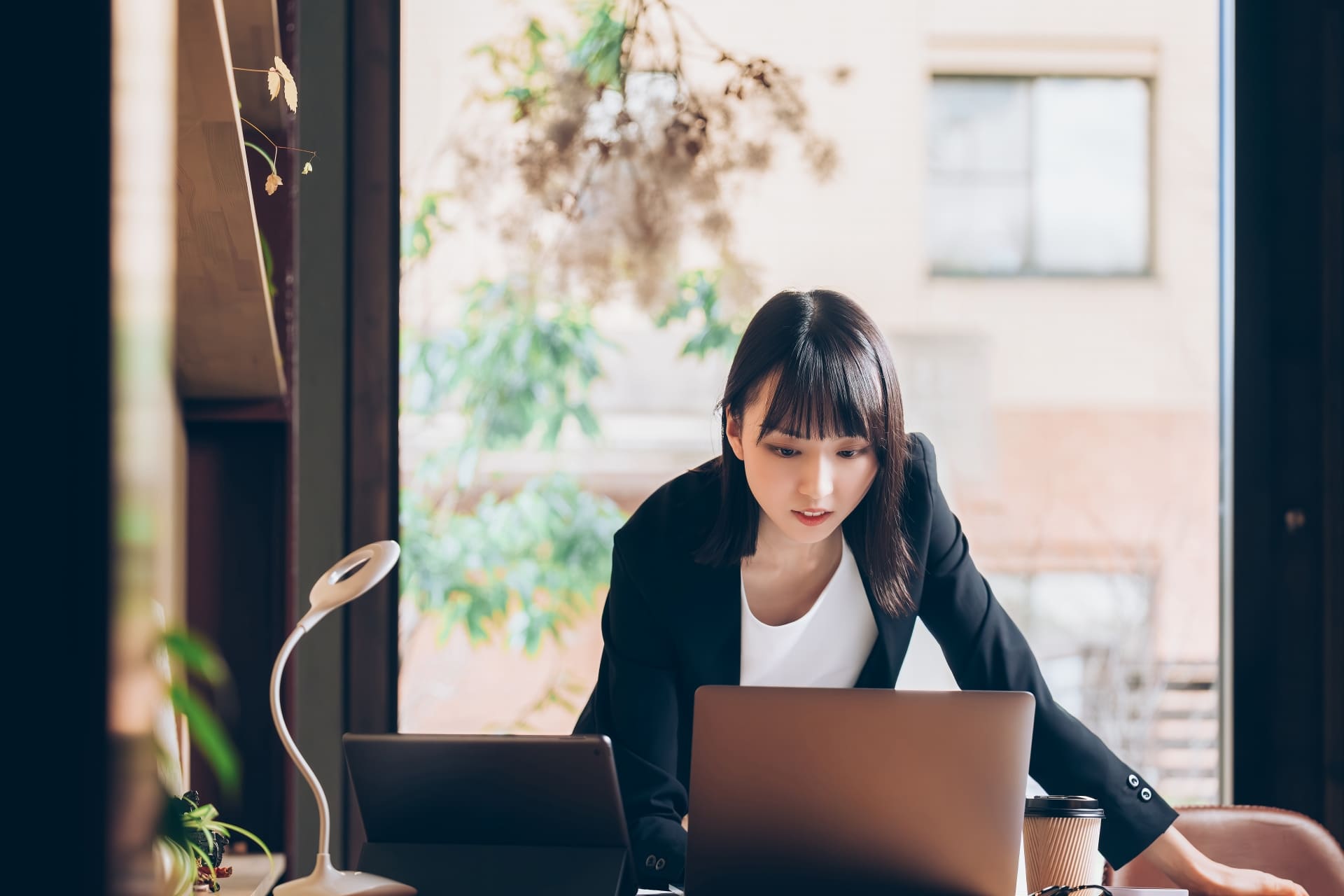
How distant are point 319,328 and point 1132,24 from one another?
1.78m

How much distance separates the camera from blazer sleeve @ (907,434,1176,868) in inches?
57.9

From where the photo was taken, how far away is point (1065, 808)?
129cm

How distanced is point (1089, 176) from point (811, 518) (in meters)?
1.34

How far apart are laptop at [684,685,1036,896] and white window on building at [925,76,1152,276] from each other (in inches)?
59.0

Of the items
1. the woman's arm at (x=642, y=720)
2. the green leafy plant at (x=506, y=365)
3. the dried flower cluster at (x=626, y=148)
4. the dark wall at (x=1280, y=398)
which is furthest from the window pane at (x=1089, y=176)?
the woman's arm at (x=642, y=720)

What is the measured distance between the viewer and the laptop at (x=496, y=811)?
119 centimetres

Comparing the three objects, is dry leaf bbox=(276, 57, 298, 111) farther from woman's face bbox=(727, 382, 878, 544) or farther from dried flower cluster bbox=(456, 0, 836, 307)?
dried flower cluster bbox=(456, 0, 836, 307)

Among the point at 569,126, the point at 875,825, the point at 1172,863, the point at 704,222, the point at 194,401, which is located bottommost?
the point at 1172,863

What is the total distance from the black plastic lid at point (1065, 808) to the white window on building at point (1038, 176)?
1398 millimetres

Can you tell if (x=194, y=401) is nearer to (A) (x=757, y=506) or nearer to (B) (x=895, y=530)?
(A) (x=757, y=506)

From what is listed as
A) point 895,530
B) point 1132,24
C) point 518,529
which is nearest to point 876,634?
point 895,530

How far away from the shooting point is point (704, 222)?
2.44 meters

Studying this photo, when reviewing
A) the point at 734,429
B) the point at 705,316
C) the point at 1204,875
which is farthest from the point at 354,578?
the point at 705,316

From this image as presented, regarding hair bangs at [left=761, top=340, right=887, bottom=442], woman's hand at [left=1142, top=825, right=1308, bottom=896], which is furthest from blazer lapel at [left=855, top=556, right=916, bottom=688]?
woman's hand at [left=1142, top=825, right=1308, bottom=896]
